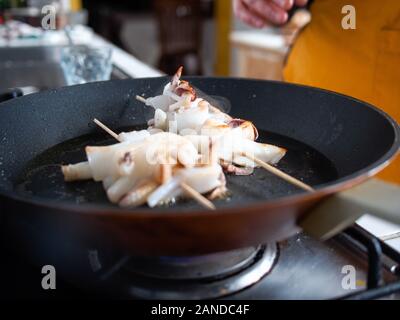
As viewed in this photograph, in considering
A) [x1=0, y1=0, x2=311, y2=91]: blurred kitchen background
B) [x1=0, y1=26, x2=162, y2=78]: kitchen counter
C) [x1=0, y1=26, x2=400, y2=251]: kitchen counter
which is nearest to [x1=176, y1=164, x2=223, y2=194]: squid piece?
[x1=0, y1=26, x2=400, y2=251]: kitchen counter

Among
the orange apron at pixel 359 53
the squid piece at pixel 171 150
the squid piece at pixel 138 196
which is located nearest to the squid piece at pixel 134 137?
the squid piece at pixel 171 150

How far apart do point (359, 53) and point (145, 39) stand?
5987 mm

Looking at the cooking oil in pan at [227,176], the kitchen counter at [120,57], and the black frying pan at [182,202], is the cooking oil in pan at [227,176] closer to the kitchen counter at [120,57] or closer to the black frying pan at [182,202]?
the black frying pan at [182,202]

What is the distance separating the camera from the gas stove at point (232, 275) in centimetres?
75

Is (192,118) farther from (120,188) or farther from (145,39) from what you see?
(145,39)

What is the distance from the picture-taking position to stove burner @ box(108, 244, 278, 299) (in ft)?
2.45

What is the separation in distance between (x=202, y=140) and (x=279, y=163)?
0.64ft

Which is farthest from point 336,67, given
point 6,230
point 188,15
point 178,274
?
point 188,15

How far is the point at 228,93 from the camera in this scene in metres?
1.27

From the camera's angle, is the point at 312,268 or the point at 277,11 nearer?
the point at 312,268

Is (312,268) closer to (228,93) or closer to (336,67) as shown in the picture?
(228,93)
